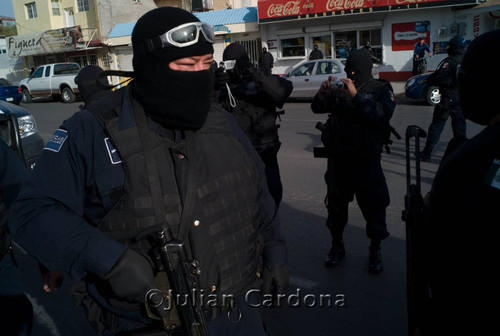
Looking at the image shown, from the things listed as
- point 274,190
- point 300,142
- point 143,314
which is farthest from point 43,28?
point 143,314

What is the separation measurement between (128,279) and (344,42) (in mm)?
20326

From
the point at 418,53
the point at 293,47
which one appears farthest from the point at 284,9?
the point at 418,53

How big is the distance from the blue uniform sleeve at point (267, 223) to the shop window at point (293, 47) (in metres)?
20.3

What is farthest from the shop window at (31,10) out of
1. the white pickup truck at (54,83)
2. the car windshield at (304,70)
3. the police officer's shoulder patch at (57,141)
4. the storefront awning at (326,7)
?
the police officer's shoulder patch at (57,141)

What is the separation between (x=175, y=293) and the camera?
5.04 feet

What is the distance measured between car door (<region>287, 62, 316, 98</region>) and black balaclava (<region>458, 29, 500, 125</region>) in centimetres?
1424

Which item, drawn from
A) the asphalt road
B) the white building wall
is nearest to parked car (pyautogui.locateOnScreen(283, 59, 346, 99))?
the white building wall

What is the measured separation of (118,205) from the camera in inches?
62.5

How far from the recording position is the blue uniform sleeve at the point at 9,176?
7.63 ft

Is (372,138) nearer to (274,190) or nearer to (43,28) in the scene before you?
(274,190)

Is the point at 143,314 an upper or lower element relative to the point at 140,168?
lower

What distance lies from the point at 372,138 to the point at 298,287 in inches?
52.3

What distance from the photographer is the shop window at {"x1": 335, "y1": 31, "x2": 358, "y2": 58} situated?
20.0m

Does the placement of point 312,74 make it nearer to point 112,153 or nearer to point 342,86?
point 342,86
